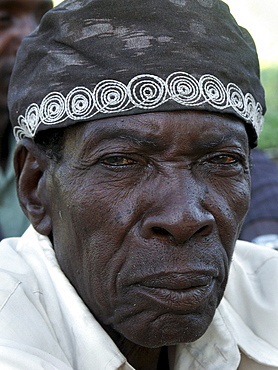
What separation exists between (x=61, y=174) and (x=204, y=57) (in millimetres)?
657

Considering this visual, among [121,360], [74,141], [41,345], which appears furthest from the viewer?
[74,141]

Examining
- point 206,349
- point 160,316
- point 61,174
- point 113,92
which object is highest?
point 113,92

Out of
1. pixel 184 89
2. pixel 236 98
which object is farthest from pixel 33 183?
pixel 236 98

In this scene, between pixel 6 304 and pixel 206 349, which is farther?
pixel 206 349

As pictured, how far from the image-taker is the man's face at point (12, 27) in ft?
13.8

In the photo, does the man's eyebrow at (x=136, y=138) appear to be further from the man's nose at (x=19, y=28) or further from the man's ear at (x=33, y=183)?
the man's nose at (x=19, y=28)

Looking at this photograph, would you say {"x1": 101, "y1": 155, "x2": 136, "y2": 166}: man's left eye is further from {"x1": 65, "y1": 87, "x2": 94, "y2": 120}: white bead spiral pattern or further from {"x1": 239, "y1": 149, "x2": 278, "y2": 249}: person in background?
{"x1": 239, "y1": 149, "x2": 278, "y2": 249}: person in background

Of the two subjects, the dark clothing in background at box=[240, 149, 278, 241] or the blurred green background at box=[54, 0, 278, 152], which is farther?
the blurred green background at box=[54, 0, 278, 152]

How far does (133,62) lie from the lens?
6.90ft

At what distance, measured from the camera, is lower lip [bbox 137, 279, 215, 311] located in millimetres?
1998

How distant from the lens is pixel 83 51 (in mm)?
2152

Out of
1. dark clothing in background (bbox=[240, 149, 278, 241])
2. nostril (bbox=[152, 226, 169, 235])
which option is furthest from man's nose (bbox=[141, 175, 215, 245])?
dark clothing in background (bbox=[240, 149, 278, 241])

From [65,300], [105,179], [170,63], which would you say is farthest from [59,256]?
[170,63]

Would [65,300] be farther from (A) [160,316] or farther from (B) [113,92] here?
(B) [113,92]
